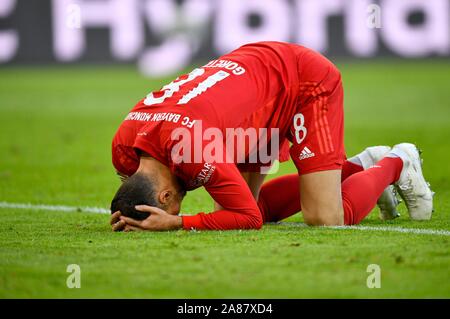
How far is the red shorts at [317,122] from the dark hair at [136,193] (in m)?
1.17

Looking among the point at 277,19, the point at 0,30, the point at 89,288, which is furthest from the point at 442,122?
the point at 89,288

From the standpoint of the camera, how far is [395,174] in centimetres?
712

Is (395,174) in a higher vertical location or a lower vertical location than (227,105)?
lower

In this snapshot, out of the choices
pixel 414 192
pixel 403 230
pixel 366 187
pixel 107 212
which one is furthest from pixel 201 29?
pixel 403 230

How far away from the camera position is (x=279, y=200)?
7.21 m

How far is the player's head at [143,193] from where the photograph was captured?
6.07 meters

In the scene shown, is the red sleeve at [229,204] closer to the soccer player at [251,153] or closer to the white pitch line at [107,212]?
the soccer player at [251,153]

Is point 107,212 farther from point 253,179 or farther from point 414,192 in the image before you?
point 414,192

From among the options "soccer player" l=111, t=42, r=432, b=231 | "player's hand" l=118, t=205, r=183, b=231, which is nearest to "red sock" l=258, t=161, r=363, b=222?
"soccer player" l=111, t=42, r=432, b=231

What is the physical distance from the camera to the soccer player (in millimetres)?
6082

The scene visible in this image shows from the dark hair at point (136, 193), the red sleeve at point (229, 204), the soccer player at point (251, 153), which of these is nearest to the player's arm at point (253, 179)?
the soccer player at point (251, 153)

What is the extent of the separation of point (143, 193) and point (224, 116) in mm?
720
